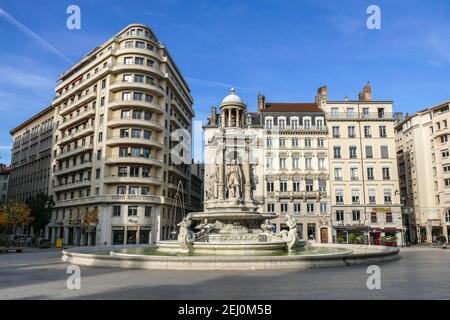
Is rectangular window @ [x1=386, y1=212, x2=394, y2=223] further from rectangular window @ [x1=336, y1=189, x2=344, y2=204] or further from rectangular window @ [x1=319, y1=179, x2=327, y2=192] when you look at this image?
rectangular window @ [x1=319, y1=179, x2=327, y2=192]

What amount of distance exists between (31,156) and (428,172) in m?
85.4

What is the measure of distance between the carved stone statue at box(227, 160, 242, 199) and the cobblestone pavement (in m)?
11.3

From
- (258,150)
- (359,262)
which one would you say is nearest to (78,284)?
(359,262)

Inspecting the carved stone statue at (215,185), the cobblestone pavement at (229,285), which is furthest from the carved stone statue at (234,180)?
the cobblestone pavement at (229,285)

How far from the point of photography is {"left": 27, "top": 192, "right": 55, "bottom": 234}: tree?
196 feet

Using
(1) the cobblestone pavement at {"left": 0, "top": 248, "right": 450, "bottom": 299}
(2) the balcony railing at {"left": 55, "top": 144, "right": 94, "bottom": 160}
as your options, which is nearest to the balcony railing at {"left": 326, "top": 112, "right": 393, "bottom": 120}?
(2) the balcony railing at {"left": 55, "top": 144, "right": 94, "bottom": 160}

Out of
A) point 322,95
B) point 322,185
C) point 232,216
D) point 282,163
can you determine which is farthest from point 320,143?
point 232,216

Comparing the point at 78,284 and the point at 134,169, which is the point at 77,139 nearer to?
the point at 134,169

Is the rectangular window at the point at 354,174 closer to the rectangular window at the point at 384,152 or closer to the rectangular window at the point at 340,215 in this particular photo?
the rectangular window at the point at 384,152

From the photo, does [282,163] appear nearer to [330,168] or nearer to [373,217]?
[330,168]

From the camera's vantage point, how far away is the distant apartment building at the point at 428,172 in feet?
208

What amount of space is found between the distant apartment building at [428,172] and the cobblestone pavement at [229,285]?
5367 cm

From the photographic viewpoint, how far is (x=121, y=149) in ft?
182
